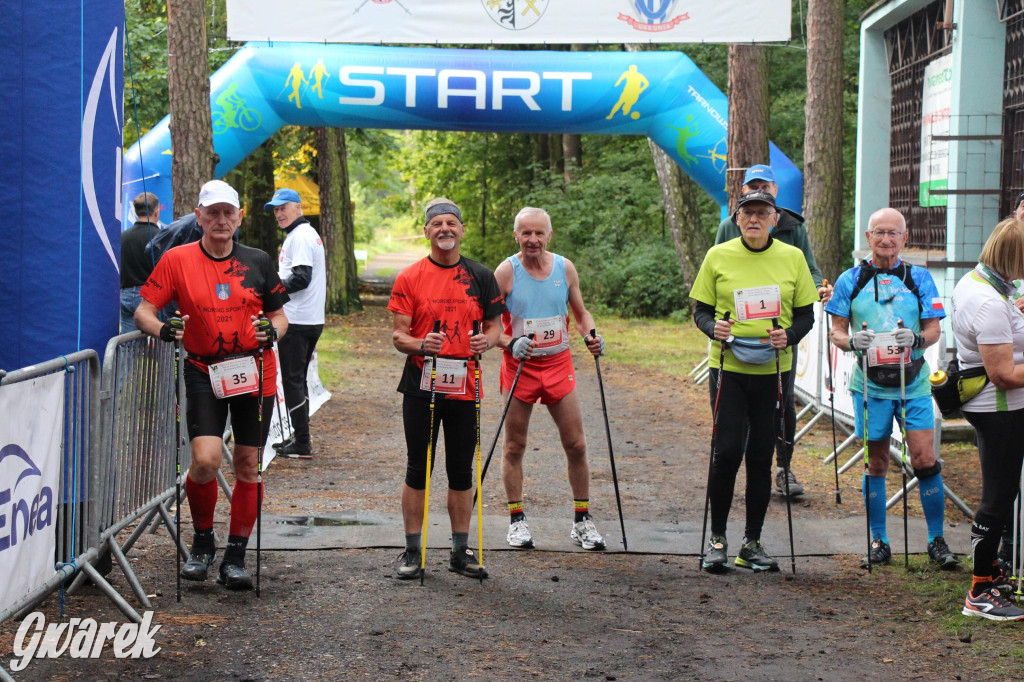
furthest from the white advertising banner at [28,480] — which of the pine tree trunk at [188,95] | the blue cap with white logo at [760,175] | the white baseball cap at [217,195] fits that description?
the pine tree trunk at [188,95]

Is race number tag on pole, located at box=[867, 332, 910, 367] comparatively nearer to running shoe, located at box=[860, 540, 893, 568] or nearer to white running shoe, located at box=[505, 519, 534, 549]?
running shoe, located at box=[860, 540, 893, 568]

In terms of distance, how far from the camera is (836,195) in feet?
48.1

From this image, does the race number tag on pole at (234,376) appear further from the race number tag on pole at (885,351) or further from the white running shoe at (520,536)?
the race number tag on pole at (885,351)

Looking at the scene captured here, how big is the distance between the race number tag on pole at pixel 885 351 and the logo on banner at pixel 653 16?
726 cm

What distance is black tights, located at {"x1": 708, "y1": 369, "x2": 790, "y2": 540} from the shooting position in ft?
21.5

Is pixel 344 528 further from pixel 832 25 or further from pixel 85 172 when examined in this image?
pixel 832 25

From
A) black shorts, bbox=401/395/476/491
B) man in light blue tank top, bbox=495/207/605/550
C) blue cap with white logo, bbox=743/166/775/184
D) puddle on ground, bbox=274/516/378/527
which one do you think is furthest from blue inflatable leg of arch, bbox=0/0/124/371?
blue cap with white logo, bbox=743/166/775/184

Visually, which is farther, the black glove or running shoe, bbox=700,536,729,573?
running shoe, bbox=700,536,729,573

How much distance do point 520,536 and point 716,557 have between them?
121 centimetres

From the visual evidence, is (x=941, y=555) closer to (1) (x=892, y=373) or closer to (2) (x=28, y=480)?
(1) (x=892, y=373)

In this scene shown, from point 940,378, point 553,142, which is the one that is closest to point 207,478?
point 940,378

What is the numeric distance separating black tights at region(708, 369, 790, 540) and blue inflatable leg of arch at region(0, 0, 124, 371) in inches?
136

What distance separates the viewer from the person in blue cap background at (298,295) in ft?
31.6

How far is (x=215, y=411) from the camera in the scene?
604 centimetres
